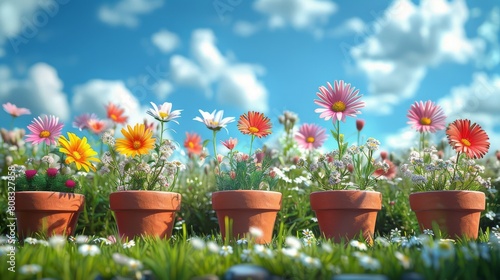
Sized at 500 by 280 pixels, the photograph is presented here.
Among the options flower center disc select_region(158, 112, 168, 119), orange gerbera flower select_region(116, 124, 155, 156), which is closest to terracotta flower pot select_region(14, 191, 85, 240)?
orange gerbera flower select_region(116, 124, 155, 156)

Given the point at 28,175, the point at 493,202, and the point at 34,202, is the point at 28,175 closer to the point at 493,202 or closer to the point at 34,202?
the point at 34,202

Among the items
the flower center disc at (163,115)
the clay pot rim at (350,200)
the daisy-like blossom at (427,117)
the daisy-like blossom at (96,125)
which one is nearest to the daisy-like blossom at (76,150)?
the flower center disc at (163,115)

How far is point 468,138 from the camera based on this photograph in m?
3.94

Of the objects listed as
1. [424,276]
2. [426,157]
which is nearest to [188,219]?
[426,157]

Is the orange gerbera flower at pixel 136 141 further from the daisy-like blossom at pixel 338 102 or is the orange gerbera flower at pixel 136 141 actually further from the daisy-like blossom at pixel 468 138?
the daisy-like blossom at pixel 468 138

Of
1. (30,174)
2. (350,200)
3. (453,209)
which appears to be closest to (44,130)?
(30,174)

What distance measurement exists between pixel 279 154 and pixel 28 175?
2605 millimetres

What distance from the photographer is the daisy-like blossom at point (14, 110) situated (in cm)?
515


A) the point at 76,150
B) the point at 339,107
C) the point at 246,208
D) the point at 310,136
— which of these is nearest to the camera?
the point at 246,208

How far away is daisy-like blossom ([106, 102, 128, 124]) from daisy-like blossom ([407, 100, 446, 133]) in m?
2.97

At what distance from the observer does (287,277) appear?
215 cm

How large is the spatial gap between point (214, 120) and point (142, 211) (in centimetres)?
82

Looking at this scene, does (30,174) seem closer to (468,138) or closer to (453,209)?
(453,209)

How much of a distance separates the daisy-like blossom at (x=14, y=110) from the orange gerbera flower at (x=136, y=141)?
6.43ft
